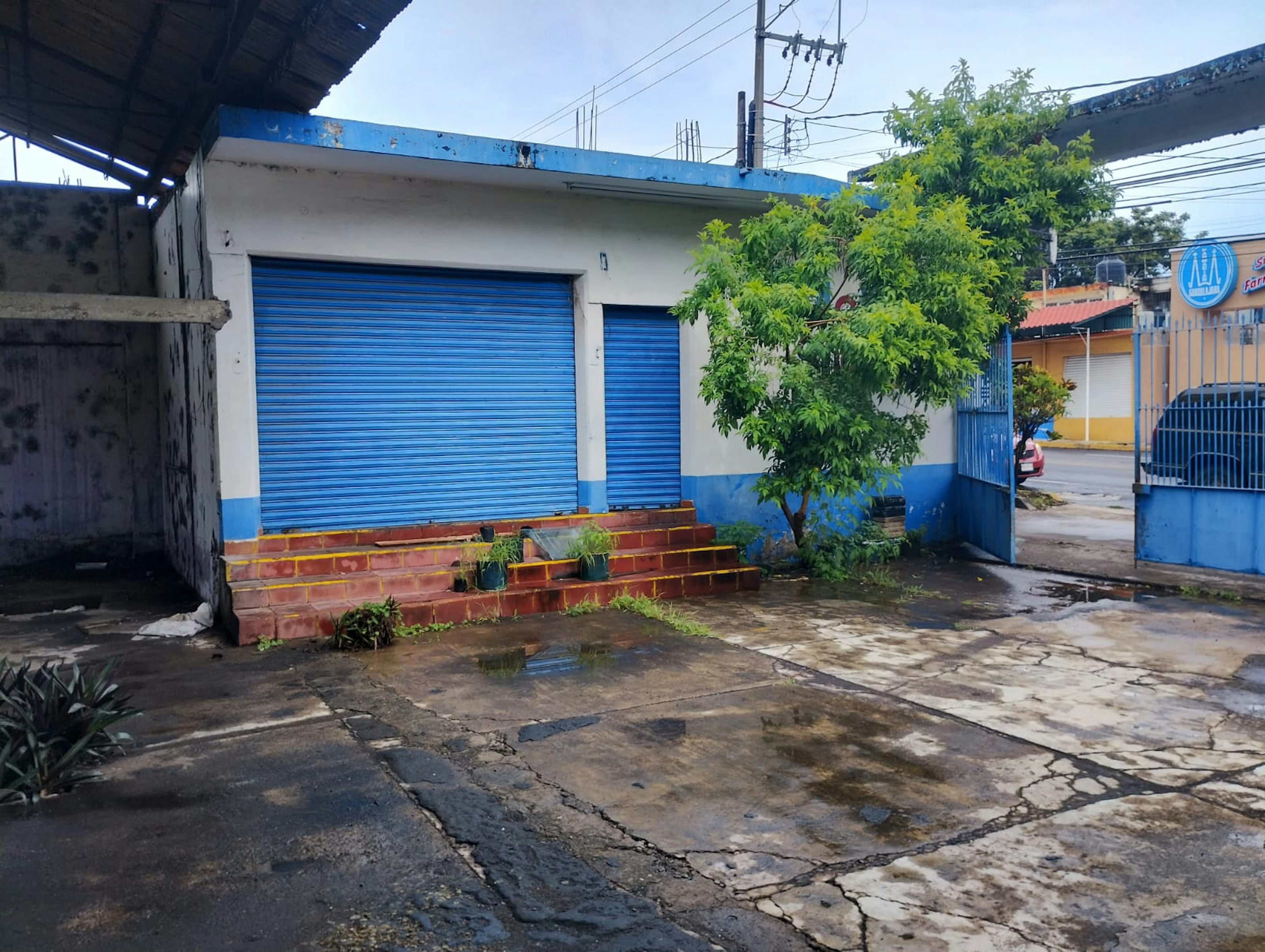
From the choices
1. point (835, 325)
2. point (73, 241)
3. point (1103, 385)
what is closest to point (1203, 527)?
point (835, 325)

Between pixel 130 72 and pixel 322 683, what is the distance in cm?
575

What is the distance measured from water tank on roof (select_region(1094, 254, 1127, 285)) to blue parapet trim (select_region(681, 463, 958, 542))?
22.2 metres

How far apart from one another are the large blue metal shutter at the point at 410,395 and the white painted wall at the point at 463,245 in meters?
0.21

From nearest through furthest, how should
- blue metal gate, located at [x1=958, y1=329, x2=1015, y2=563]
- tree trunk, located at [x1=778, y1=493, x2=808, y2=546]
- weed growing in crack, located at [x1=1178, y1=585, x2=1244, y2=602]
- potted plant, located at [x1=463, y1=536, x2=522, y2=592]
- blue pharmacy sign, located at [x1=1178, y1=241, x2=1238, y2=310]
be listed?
potted plant, located at [x1=463, y1=536, x2=522, y2=592] < weed growing in crack, located at [x1=1178, y1=585, x2=1244, y2=602] < tree trunk, located at [x1=778, y1=493, x2=808, y2=546] < blue metal gate, located at [x1=958, y1=329, x2=1015, y2=563] < blue pharmacy sign, located at [x1=1178, y1=241, x2=1238, y2=310]

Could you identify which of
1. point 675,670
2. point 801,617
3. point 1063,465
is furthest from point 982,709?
point 1063,465

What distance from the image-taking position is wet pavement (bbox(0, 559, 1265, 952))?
301 centimetres

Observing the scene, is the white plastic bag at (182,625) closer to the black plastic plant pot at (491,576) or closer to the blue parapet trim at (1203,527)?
the black plastic plant pot at (491,576)

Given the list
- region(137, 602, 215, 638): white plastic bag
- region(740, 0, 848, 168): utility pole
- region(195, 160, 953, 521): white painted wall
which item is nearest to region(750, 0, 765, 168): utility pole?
region(740, 0, 848, 168): utility pole

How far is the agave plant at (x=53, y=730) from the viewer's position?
4.08m

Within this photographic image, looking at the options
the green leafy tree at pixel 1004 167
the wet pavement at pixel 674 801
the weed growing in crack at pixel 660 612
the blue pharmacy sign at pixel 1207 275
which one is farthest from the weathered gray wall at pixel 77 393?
the blue pharmacy sign at pixel 1207 275

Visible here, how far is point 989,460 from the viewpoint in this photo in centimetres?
1020

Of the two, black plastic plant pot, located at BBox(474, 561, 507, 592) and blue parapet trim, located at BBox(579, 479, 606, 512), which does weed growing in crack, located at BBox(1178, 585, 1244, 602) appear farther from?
black plastic plant pot, located at BBox(474, 561, 507, 592)

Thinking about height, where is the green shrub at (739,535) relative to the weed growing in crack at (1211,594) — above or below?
above

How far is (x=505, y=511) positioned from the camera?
9.01 meters
